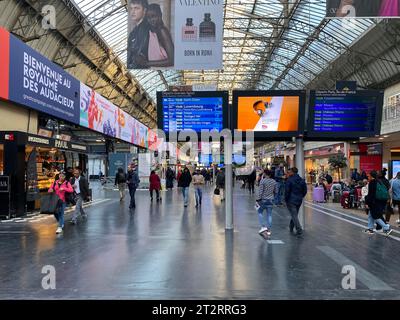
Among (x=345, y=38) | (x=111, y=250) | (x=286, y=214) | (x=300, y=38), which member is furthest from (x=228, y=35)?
(x=111, y=250)

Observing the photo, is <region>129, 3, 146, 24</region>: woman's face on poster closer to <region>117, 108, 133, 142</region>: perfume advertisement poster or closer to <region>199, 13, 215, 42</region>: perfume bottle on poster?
<region>199, 13, 215, 42</region>: perfume bottle on poster

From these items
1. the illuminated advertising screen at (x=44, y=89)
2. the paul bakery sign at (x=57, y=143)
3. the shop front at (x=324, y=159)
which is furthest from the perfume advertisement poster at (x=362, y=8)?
the shop front at (x=324, y=159)

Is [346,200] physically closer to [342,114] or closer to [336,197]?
[336,197]

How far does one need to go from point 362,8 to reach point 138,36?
5076 mm

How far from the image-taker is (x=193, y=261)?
7527mm

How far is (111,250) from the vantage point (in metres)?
8.50

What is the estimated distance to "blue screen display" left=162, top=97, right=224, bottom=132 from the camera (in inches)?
435

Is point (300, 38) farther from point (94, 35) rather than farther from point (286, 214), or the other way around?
point (286, 214)

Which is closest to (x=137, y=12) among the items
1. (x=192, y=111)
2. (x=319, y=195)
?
(x=192, y=111)

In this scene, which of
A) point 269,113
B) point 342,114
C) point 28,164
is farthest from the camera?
point 28,164

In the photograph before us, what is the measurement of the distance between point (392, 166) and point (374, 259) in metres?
17.5

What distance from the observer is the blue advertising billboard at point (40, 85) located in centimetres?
1409

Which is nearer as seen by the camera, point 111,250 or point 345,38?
point 111,250

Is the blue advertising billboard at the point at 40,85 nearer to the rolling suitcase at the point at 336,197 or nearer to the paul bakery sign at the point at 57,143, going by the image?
the paul bakery sign at the point at 57,143
